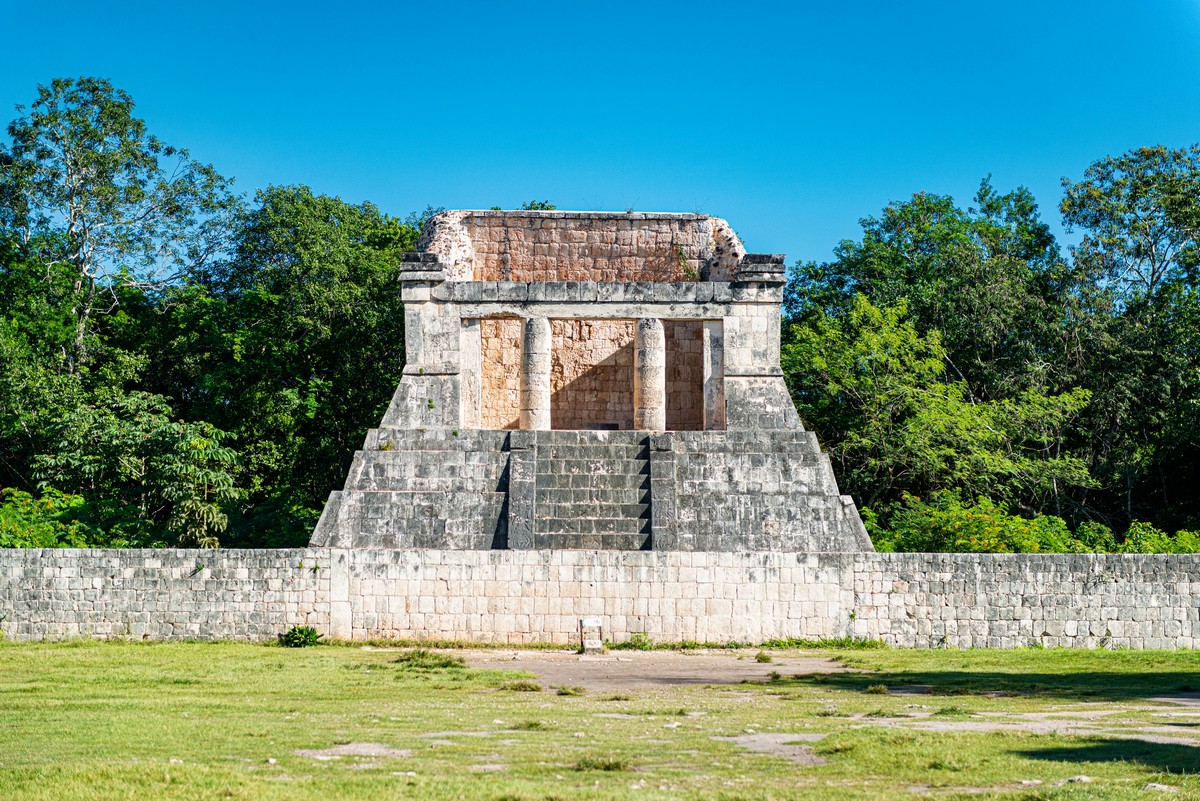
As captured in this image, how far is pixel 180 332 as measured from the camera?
1141 inches

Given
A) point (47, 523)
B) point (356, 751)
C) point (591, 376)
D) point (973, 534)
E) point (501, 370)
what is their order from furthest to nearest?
point (591, 376)
point (501, 370)
point (47, 523)
point (973, 534)
point (356, 751)

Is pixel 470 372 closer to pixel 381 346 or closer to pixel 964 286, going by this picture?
pixel 381 346

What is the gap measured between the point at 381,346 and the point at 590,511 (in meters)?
10.9

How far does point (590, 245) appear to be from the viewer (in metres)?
25.2

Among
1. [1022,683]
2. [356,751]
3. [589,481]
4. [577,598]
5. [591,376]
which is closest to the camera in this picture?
[356,751]

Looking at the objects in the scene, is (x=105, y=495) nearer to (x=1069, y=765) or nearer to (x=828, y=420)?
(x=828, y=420)

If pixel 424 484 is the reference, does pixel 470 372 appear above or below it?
above

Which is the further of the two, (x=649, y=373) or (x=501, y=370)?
(x=501, y=370)

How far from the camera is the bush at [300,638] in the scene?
16469 mm

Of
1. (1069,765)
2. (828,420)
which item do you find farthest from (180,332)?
(1069,765)

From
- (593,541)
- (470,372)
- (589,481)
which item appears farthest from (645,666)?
(470,372)

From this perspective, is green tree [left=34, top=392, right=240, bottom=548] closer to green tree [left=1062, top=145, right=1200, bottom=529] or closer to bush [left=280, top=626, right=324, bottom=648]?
bush [left=280, top=626, right=324, bottom=648]

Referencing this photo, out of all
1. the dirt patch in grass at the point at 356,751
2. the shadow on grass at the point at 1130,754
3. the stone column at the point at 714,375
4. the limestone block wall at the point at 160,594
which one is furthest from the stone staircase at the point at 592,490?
the shadow on grass at the point at 1130,754

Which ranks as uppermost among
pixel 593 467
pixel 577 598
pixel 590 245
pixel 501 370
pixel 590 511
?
pixel 590 245
